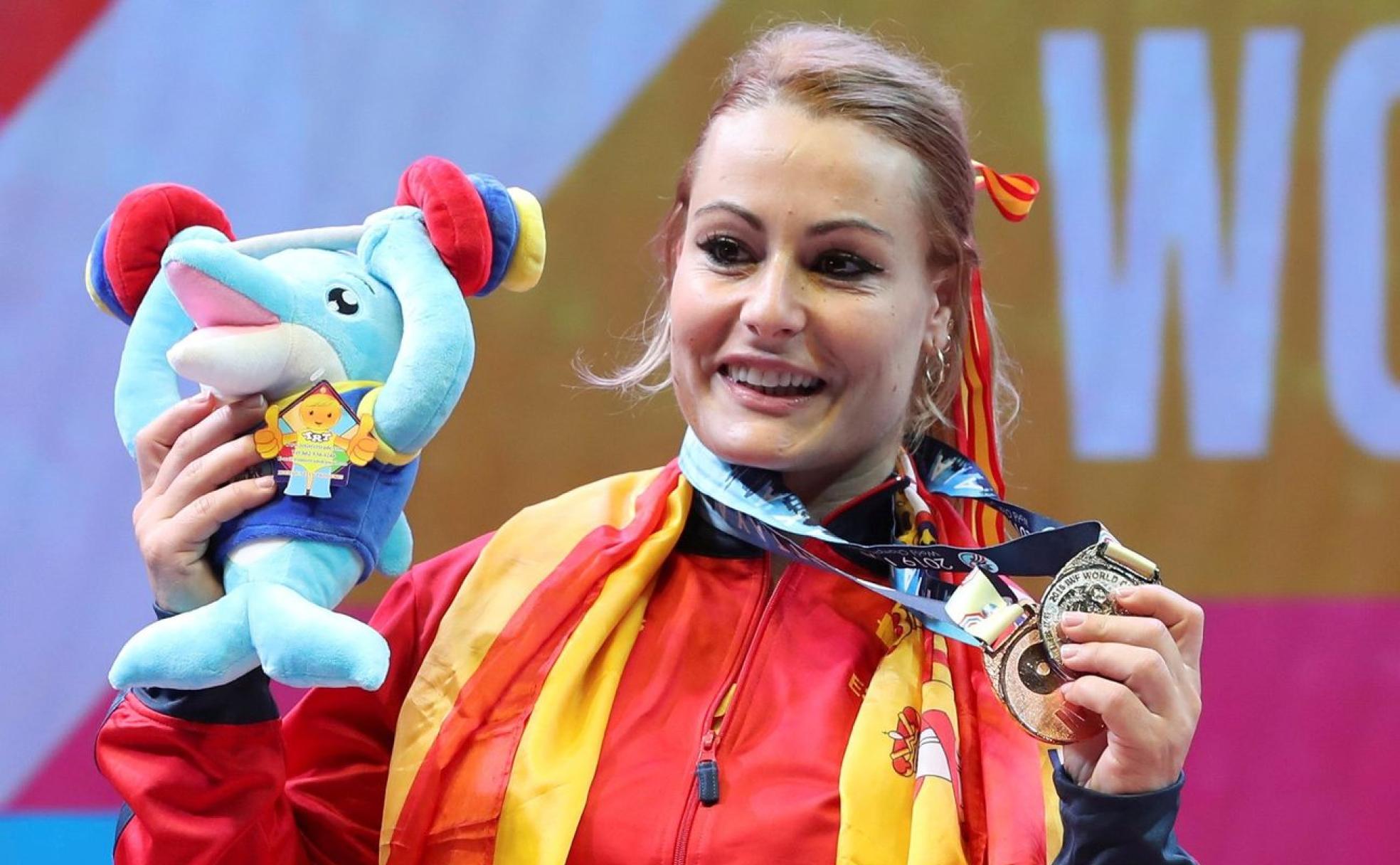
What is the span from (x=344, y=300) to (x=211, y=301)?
10 cm

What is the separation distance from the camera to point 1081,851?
41.4 inches

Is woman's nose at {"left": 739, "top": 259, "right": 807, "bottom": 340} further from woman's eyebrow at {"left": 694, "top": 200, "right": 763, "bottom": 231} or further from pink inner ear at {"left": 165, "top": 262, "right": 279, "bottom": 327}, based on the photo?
pink inner ear at {"left": 165, "top": 262, "right": 279, "bottom": 327}

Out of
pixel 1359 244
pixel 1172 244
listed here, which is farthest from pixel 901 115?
pixel 1359 244

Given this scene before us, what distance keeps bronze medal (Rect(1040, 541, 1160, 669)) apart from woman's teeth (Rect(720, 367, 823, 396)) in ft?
0.87

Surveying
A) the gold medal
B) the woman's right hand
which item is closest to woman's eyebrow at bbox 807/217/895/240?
the gold medal

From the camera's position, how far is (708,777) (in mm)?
1158

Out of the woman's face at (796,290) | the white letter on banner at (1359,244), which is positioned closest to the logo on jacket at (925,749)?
the woman's face at (796,290)

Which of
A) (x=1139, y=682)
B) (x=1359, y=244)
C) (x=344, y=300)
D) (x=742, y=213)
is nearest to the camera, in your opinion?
(x=1139, y=682)

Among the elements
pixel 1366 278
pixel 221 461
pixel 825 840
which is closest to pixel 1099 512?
pixel 1366 278

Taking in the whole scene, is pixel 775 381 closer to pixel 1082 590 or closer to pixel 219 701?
pixel 1082 590

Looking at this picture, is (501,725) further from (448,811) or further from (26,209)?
(26,209)

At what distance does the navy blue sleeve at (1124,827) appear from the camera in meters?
1.03

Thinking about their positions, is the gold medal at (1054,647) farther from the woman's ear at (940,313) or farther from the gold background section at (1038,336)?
the gold background section at (1038,336)

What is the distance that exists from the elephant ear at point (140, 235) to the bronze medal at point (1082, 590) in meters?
0.67
